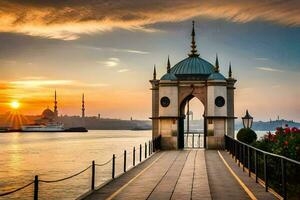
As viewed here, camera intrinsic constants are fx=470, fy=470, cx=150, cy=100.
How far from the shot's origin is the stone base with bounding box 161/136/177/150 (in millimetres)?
40250

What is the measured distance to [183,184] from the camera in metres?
17.6

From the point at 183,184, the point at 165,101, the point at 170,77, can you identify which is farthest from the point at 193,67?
the point at 183,184

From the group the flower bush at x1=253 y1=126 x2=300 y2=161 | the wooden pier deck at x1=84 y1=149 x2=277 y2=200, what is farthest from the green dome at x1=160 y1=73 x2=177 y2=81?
the flower bush at x1=253 y1=126 x2=300 y2=161

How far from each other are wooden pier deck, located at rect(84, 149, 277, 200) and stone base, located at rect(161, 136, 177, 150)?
1572 cm

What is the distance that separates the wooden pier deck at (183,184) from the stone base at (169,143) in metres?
15.7

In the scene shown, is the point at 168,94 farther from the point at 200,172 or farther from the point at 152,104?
the point at 200,172

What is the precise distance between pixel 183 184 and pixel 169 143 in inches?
900

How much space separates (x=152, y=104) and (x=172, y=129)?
3.44m

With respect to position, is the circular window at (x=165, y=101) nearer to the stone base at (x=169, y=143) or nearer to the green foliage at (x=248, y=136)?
the stone base at (x=169, y=143)

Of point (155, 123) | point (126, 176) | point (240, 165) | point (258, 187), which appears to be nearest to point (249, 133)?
point (240, 165)

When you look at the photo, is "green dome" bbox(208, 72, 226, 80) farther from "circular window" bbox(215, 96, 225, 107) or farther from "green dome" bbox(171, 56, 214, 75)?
"circular window" bbox(215, 96, 225, 107)

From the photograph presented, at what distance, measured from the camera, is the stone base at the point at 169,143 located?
132 feet

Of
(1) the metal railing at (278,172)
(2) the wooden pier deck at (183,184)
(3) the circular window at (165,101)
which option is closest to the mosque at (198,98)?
(3) the circular window at (165,101)

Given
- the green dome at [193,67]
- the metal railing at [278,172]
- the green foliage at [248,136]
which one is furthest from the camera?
the green dome at [193,67]
